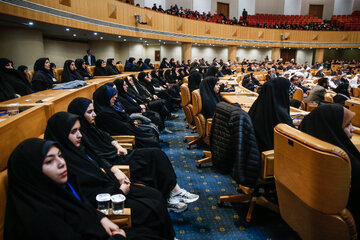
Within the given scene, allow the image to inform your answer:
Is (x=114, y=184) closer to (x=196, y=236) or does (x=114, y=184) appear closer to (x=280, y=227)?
(x=196, y=236)

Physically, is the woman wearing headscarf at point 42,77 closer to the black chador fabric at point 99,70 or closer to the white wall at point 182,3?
the black chador fabric at point 99,70

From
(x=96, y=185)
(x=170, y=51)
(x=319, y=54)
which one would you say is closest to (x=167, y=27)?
(x=170, y=51)

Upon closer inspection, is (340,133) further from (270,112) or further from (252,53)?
→ (252,53)

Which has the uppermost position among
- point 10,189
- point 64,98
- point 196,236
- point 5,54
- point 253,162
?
point 5,54

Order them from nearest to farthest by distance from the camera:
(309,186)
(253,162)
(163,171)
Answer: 1. (309,186)
2. (253,162)
3. (163,171)

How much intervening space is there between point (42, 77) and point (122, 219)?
455 centimetres

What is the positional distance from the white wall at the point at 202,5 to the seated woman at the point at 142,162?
64.8ft

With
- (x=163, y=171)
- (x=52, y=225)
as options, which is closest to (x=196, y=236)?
(x=163, y=171)

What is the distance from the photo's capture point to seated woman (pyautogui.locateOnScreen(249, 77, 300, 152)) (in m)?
2.66

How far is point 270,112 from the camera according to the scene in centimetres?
267

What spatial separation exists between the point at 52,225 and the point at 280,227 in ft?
7.01

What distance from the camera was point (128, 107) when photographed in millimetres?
4793

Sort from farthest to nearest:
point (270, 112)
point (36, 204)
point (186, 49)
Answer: point (186, 49), point (270, 112), point (36, 204)

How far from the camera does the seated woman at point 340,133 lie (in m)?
1.78
